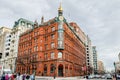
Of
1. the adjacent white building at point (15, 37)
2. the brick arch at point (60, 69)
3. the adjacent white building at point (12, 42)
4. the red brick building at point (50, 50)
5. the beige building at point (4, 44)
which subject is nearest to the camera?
the brick arch at point (60, 69)

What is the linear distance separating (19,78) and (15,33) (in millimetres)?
63317

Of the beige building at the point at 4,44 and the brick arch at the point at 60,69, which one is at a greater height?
the beige building at the point at 4,44

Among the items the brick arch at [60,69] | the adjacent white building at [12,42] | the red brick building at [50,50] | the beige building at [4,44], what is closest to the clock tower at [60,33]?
the red brick building at [50,50]

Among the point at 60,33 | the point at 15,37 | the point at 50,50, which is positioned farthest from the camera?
the point at 15,37

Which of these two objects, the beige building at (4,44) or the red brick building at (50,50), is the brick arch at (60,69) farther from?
the beige building at (4,44)

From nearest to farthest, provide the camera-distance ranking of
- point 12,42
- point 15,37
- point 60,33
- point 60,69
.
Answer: point 60,69 < point 60,33 < point 15,37 < point 12,42

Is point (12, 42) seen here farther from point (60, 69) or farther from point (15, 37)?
point (60, 69)

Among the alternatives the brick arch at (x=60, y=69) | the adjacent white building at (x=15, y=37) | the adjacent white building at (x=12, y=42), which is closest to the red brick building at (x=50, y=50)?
the brick arch at (x=60, y=69)

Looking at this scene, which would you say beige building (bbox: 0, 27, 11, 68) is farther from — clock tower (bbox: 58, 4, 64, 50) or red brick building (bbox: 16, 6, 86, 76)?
clock tower (bbox: 58, 4, 64, 50)

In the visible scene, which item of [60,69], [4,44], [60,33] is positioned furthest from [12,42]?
[60,69]

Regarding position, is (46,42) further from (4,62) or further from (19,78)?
(4,62)

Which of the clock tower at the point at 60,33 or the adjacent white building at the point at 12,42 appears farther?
the adjacent white building at the point at 12,42

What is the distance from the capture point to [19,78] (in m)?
26.5

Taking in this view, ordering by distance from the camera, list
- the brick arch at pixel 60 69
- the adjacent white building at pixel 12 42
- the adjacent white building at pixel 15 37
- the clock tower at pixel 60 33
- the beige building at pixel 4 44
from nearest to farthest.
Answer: the brick arch at pixel 60 69, the clock tower at pixel 60 33, the adjacent white building at pixel 15 37, the adjacent white building at pixel 12 42, the beige building at pixel 4 44
